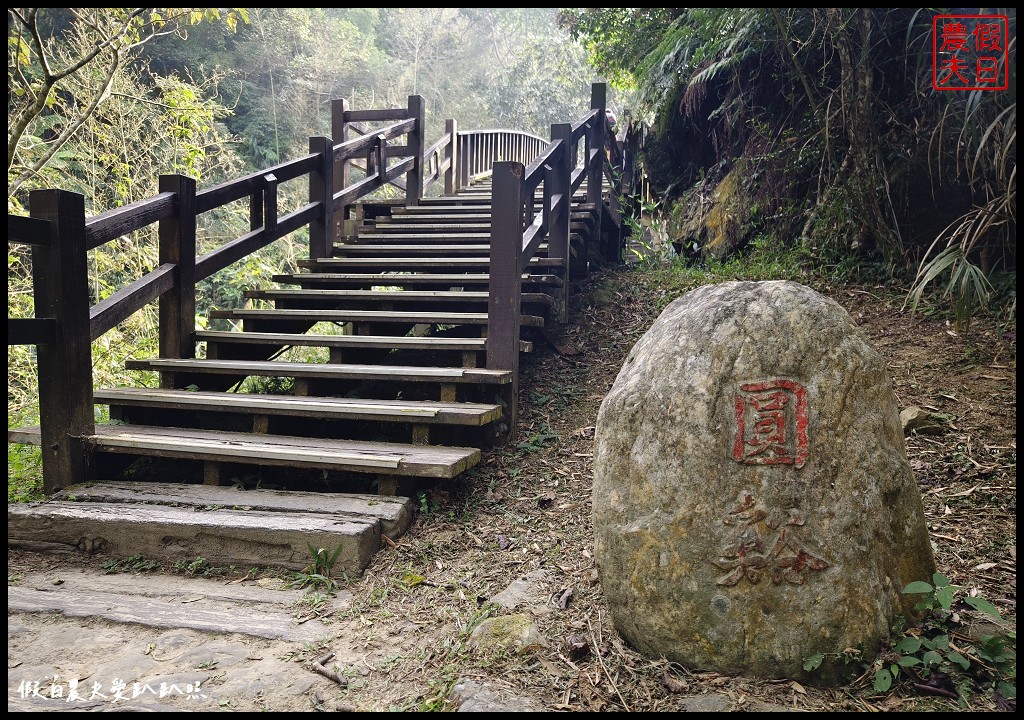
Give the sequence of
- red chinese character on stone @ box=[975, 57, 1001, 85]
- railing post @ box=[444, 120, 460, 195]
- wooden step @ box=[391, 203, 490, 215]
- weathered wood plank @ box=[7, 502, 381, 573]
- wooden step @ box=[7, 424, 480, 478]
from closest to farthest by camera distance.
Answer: weathered wood plank @ box=[7, 502, 381, 573] < wooden step @ box=[7, 424, 480, 478] < red chinese character on stone @ box=[975, 57, 1001, 85] < wooden step @ box=[391, 203, 490, 215] < railing post @ box=[444, 120, 460, 195]

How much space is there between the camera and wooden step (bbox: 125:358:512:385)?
3672 mm

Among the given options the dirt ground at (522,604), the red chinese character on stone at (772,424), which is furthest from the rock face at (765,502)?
the dirt ground at (522,604)

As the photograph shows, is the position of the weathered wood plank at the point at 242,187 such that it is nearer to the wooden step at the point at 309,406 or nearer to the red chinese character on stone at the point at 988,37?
the wooden step at the point at 309,406

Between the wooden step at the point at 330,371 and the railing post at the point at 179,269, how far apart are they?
14cm

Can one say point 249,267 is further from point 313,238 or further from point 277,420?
point 277,420

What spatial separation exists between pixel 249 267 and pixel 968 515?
9306 mm

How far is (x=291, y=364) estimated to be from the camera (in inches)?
159

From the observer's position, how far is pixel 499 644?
219 centimetres

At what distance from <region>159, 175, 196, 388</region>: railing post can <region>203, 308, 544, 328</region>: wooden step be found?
41cm

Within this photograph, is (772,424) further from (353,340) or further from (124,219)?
(124,219)

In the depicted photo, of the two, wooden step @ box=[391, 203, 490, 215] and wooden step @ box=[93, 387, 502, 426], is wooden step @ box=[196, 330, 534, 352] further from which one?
wooden step @ box=[391, 203, 490, 215]

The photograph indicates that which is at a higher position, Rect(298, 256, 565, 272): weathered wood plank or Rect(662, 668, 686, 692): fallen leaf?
Rect(298, 256, 565, 272): weathered wood plank

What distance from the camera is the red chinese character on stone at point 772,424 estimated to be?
1974 mm

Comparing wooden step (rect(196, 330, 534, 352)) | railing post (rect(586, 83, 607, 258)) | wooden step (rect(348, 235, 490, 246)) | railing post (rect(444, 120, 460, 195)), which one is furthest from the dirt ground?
railing post (rect(444, 120, 460, 195))
